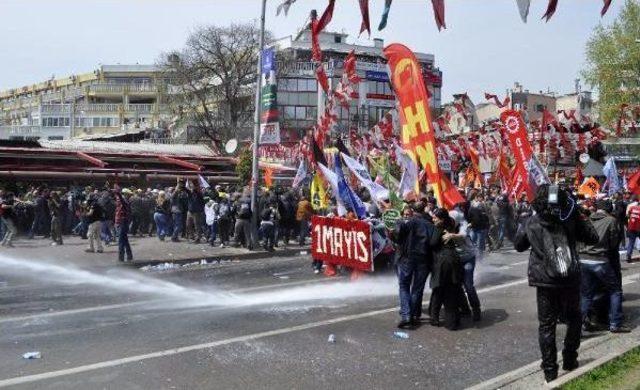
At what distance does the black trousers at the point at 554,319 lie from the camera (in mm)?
6195

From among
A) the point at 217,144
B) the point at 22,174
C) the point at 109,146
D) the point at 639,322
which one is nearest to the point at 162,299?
the point at 639,322

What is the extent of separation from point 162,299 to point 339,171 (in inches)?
180

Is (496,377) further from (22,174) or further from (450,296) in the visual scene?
(22,174)

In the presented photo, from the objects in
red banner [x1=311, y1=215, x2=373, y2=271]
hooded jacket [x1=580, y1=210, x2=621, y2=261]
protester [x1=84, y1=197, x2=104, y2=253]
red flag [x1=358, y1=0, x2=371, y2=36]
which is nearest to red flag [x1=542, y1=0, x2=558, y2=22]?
red flag [x1=358, y1=0, x2=371, y2=36]

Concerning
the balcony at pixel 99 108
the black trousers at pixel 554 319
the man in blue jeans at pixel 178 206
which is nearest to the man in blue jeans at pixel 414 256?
the black trousers at pixel 554 319

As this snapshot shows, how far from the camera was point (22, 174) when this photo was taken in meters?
27.6

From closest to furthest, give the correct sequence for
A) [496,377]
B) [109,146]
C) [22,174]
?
[496,377]
[22,174]
[109,146]

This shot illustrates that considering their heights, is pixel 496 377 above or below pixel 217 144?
below

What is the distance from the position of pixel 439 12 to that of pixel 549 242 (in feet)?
7.93

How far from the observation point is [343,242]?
13.5 meters

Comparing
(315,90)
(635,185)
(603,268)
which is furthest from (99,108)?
(603,268)

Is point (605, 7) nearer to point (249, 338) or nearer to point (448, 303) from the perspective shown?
point (448, 303)

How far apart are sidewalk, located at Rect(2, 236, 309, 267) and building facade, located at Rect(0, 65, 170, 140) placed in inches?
2418

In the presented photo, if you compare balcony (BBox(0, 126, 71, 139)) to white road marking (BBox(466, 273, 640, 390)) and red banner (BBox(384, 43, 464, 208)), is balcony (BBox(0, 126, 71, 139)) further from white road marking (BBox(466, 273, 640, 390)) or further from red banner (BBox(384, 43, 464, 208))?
white road marking (BBox(466, 273, 640, 390))
